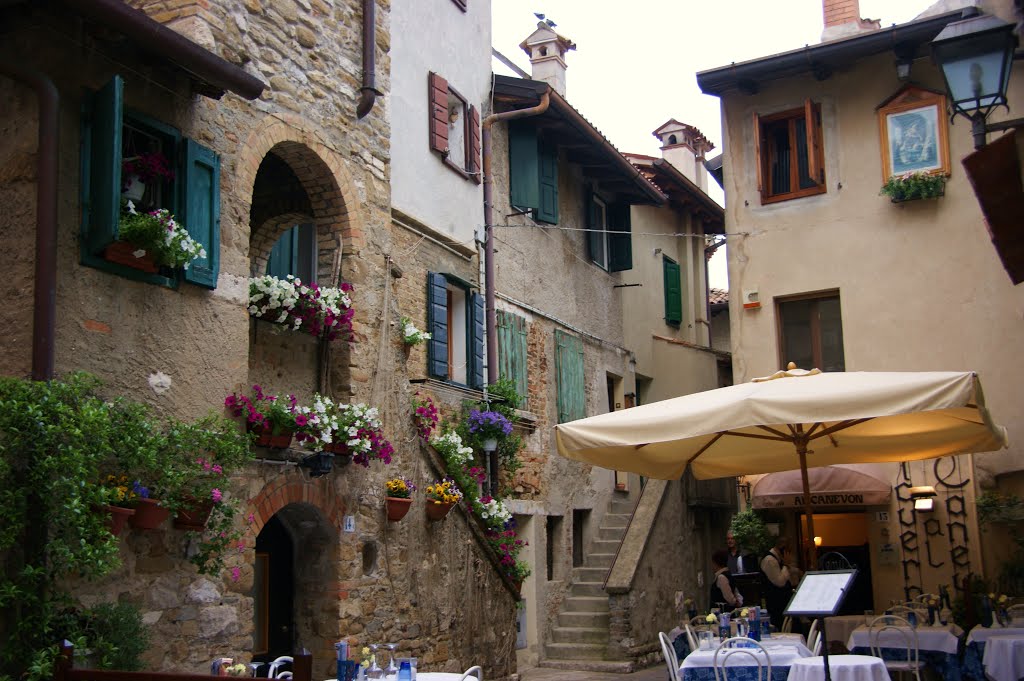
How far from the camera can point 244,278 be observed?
25.3ft

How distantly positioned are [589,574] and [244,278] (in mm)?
9026

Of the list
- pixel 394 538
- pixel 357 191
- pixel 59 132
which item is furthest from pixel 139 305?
pixel 394 538

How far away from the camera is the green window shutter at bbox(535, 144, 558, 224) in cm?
1504

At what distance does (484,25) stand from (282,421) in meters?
8.46

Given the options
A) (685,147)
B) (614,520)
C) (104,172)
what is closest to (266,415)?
(104,172)

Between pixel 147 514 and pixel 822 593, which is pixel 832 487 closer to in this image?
pixel 822 593

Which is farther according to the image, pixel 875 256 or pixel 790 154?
pixel 790 154

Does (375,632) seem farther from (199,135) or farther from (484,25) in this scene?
(484,25)

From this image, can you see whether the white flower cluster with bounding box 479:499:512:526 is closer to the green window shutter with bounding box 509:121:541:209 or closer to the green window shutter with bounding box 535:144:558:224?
the green window shutter with bounding box 509:121:541:209

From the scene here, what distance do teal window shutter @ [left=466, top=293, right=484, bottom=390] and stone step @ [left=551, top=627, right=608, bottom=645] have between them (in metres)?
3.81

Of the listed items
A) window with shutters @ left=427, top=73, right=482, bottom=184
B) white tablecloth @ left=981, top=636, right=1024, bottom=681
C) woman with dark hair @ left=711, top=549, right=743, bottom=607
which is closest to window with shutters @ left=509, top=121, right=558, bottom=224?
window with shutters @ left=427, top=73, right=482, bottom=184

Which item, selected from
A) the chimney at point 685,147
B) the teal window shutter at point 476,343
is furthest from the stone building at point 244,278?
the chimney at point 685,147

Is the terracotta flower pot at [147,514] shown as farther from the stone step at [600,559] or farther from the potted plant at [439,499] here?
the stone step at [600,559]

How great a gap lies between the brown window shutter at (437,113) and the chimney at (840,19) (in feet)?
19.7
